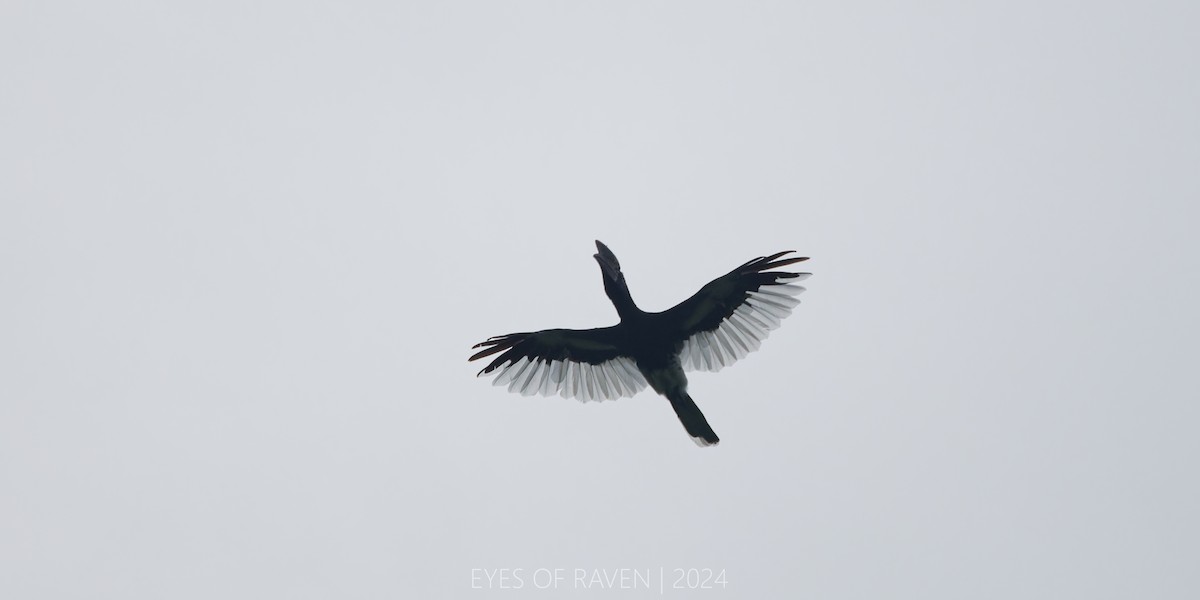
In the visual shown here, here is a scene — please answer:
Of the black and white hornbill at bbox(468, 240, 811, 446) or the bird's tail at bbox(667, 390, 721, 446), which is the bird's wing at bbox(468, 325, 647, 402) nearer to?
the black and white hornbill at bbox(468, 240, 811, 446)

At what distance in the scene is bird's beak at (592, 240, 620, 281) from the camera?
14477mm

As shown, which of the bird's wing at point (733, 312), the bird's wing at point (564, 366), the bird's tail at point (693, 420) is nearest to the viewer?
the bird's wing at point (733, 312)

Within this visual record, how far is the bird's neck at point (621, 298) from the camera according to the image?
14578 millimetres

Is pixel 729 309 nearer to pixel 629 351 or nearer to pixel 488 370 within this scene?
pixel 629 351

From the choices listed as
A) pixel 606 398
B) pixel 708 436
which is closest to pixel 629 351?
pixel 606 398

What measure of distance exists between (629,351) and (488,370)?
210 cm

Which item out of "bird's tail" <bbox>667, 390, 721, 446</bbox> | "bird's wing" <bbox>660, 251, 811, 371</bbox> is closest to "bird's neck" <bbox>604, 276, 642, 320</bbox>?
"bird's wing" <bbox>660, 251, 811, 371</bbox>

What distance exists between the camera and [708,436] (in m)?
14.5

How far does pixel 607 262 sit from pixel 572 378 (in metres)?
2.07

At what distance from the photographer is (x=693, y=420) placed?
14.6 metres

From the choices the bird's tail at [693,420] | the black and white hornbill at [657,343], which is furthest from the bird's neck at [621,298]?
the bird's tail at [693,420]

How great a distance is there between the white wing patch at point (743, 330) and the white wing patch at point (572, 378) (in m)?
1.03

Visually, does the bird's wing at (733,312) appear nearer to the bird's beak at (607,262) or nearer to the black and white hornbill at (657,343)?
the black and white hornbill at (657,343)

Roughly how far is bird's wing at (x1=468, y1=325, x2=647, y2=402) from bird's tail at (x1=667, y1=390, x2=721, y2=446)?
30.1 inches
